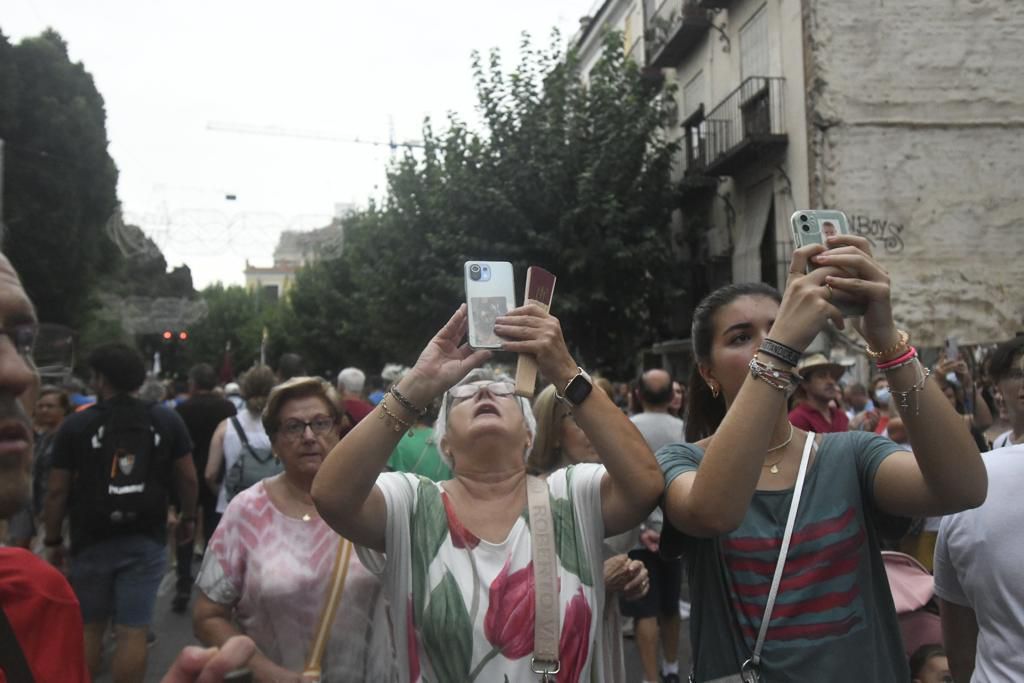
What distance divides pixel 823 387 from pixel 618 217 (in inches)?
450

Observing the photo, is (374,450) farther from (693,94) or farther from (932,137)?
(693,94)

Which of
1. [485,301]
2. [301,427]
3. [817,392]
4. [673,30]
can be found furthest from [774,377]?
[673,30]

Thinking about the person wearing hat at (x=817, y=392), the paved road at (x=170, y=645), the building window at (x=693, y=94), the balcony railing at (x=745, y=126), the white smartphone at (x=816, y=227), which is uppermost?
the building window at (x=693, y=94)

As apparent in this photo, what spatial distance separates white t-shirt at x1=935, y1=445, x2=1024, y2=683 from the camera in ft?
7.52

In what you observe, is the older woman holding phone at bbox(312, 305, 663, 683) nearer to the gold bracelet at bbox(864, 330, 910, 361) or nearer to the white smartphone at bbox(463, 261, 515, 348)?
the white smartphone at bbox(463, 261, 515, 348)

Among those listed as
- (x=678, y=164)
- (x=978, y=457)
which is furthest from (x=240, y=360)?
(x=978, y=457)

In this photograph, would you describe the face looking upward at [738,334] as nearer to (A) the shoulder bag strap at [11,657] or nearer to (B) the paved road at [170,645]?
(A) the shoulder bag strap at [11,657]

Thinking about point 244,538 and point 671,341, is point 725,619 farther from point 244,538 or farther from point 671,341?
point 671,341

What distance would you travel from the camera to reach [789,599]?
1.98 m

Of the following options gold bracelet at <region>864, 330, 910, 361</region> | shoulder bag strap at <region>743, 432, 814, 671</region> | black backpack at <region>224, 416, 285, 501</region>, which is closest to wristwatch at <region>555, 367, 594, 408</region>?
shoulder bag strap at <region>743, 432, 814, 671</region>

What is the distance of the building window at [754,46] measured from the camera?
16703 millimetres

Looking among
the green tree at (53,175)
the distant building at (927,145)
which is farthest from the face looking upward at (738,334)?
the green tree at (53,175)

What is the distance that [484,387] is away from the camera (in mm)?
2654

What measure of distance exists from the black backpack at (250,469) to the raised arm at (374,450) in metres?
3.19
